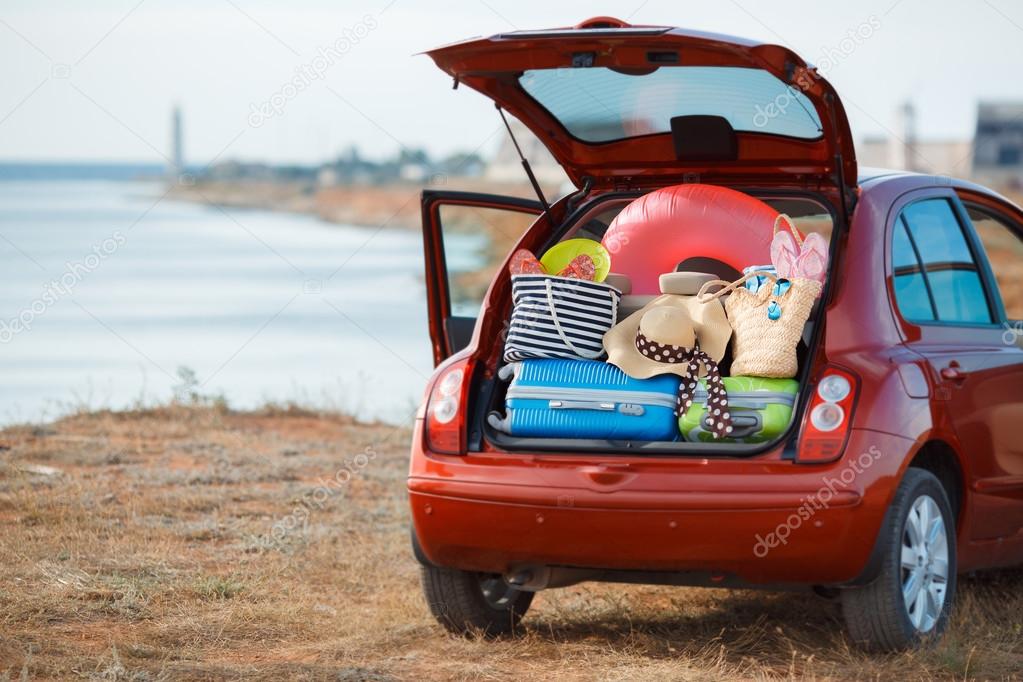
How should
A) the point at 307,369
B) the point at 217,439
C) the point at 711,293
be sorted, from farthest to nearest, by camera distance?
the point at 307,369 < the point at 217,439 < the point at 711,293

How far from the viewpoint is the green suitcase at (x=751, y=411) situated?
5.08 meters

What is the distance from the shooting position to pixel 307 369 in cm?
1677

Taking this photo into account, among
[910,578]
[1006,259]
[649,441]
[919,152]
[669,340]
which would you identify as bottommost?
[910,578]

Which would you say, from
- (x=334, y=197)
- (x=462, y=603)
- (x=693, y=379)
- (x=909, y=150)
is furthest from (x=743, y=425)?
(x=334, y=197)

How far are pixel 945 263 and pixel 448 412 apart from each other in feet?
6.84

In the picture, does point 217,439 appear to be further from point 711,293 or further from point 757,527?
point 757,527

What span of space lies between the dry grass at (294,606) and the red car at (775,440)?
0.27 metres

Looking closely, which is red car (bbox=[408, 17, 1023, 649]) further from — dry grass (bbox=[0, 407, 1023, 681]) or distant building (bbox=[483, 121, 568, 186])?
distant building (bbox=[483, 121, 568, 186])

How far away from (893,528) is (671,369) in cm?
92

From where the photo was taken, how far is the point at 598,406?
526 centimetres

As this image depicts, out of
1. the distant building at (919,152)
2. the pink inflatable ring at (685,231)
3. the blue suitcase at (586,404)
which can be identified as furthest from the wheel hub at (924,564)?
the distant building at (919,152)

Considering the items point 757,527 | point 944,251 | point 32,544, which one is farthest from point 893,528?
point 32,544

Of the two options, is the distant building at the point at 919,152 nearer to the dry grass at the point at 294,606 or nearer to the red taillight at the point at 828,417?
the dry grass at the point at 294,606

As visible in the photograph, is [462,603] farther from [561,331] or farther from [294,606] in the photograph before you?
[561,331]
